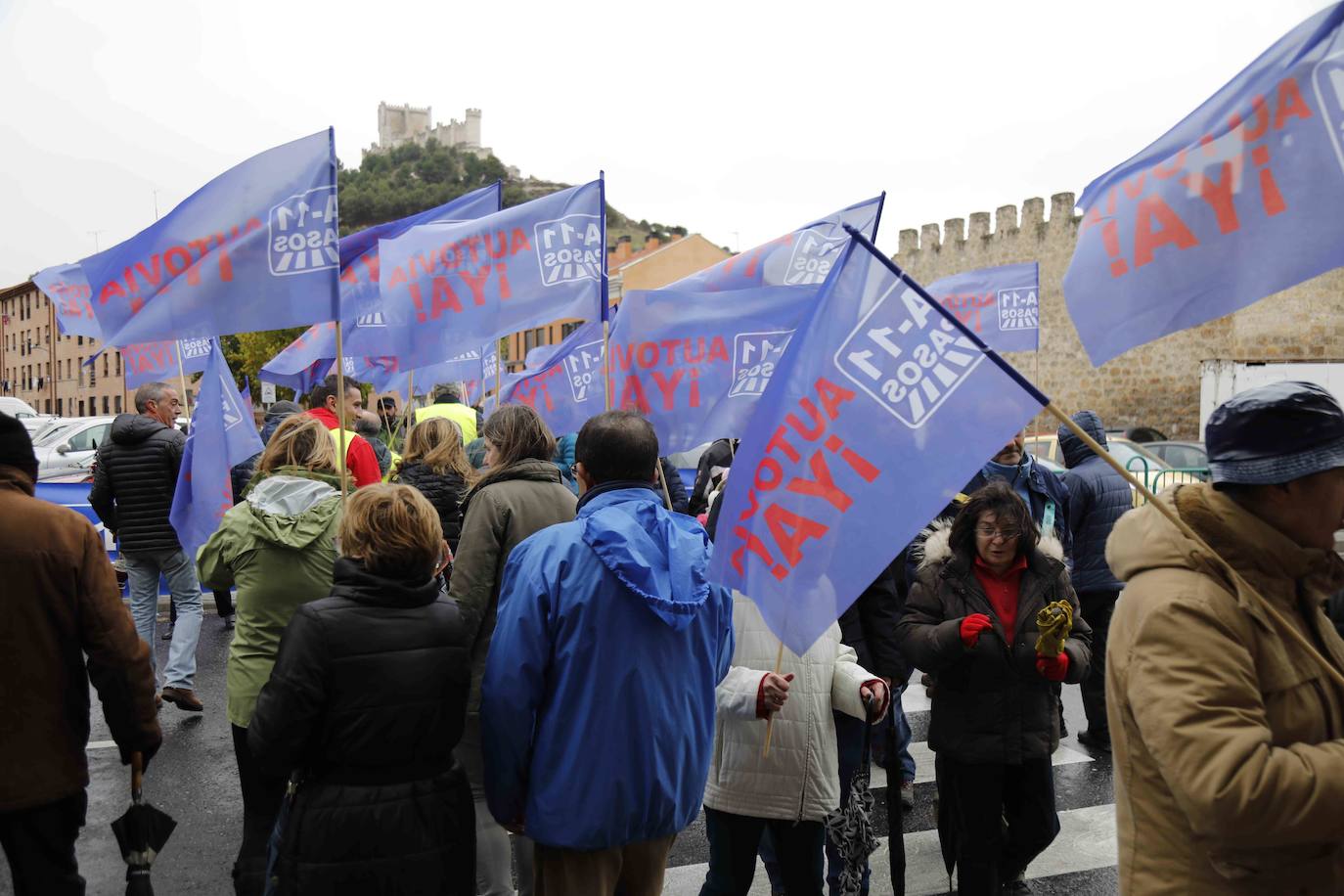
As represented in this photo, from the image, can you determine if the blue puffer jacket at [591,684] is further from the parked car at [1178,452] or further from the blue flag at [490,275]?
the parked car at [1178,452]

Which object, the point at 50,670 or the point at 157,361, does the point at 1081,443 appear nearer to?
the point at 50,670

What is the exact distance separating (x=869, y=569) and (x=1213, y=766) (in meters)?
1.08

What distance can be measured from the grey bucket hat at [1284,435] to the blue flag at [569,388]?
5.62 m

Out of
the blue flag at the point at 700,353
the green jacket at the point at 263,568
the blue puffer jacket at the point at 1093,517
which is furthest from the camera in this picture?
the blue puffer jacket at the point at 1093,517

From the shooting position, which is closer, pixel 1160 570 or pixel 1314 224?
pixel 1160 570

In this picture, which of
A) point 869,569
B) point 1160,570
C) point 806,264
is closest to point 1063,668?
point 869,569

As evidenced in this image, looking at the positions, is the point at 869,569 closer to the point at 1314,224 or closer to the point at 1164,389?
the point at 1314,224

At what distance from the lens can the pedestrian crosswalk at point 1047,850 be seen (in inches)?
186

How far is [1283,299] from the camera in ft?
91.9

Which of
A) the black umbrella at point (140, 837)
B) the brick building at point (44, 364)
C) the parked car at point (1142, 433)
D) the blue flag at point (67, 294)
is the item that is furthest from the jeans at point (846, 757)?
the brick building at point (44, 364)

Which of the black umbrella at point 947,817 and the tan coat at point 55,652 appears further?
the black umbrella at point 947,817

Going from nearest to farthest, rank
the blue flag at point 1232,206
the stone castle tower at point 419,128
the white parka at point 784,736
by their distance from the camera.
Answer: the blue flag at point 1232,206 → the white parka at point 784,736 → the stone castle tower at point 419,128

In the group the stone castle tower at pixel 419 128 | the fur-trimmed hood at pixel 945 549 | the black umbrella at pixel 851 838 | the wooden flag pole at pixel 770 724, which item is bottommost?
the black umbrella at pixel 851 838

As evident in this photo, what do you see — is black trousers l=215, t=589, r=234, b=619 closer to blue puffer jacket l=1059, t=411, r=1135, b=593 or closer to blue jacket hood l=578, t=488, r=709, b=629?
blue puffer jacket l=1059, t=411, r=1135, b=593
